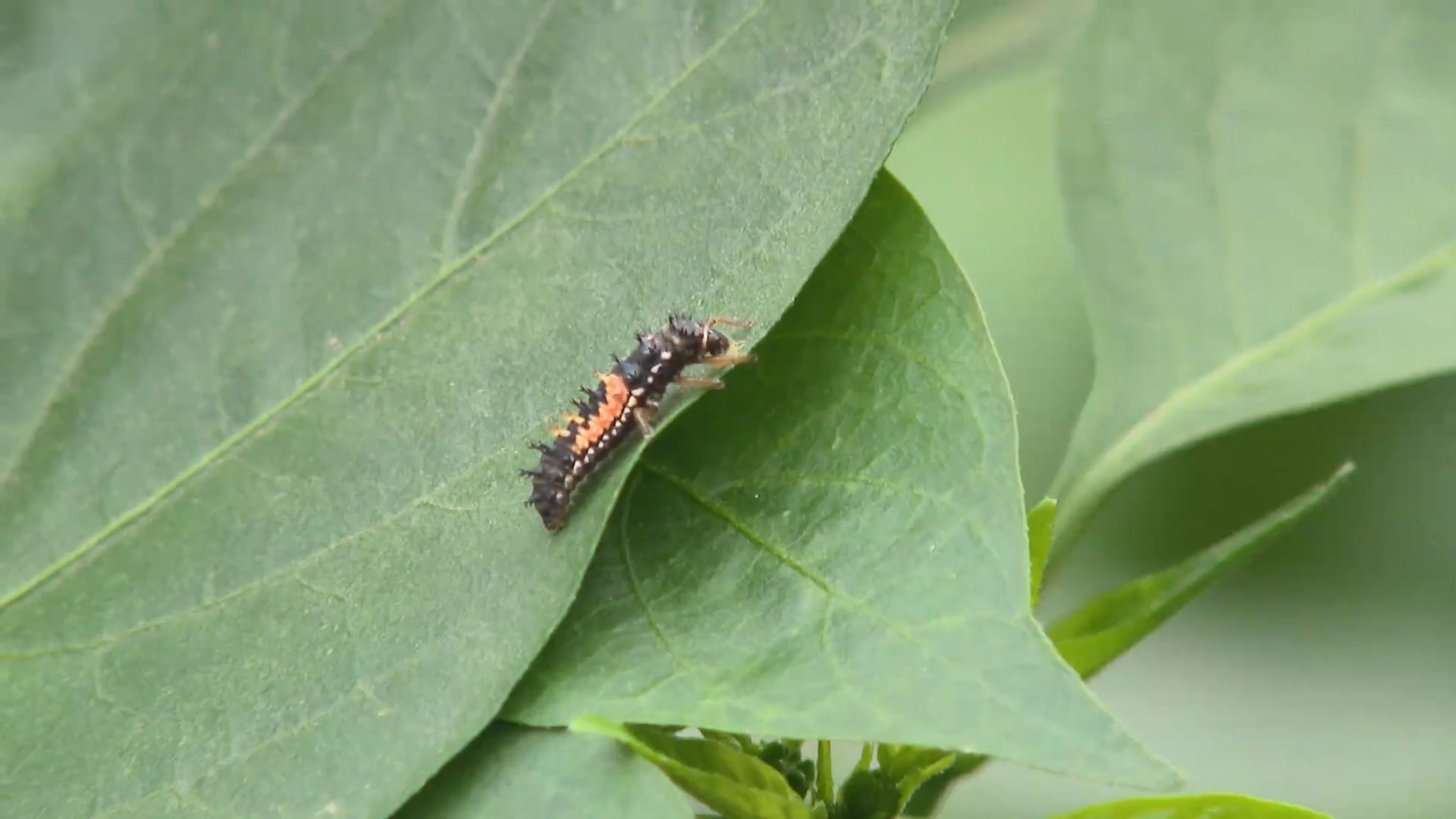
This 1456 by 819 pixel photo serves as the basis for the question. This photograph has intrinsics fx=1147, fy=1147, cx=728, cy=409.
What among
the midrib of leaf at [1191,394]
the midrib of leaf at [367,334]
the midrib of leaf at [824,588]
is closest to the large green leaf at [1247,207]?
the midrib of leaf at [1191,394]

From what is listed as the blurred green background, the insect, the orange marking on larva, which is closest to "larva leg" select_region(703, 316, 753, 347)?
the insect

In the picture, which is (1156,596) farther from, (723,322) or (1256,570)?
(1256,570)

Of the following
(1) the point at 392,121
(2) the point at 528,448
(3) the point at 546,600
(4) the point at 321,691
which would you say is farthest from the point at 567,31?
(4) the point at 321,691

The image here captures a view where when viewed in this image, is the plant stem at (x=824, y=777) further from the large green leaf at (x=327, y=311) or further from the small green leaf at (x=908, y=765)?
the large green leaf at (x=327, y=311)

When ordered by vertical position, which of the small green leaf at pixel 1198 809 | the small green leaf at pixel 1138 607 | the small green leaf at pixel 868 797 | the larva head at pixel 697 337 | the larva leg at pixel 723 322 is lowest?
the small green leaf at pixel 1198 809

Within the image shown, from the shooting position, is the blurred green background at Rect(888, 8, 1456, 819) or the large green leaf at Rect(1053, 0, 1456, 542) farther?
the blurred green background at Rect(888, 8, 1456, 819)

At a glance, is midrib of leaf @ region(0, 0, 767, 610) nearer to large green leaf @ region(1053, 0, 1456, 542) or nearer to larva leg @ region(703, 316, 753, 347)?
larva leg @ region(703, 316, 753, 347)

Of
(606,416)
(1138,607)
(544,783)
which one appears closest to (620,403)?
(606,416)
